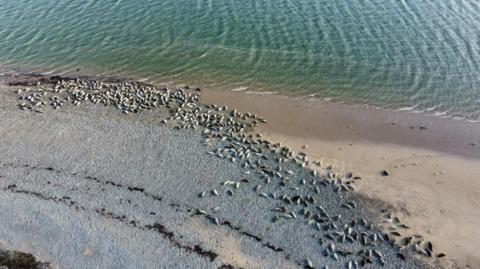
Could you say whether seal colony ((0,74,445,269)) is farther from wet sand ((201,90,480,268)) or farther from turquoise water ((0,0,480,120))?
turquoise water ((0,0,480,120))

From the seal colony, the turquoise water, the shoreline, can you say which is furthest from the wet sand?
the turquoise water

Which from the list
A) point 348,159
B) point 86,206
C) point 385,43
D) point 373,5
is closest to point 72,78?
point 86,206

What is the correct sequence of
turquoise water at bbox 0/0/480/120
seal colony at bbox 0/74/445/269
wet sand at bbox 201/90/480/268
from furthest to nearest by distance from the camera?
turquoise water at bbox 0/0/480/120, wet sand at bbox 201/90/480/268, seal colony at bbox 0/74/445/269

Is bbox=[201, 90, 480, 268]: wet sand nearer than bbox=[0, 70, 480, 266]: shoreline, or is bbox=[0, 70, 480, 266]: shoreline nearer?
bbox=[201, 90, 480, 268]: wet sand

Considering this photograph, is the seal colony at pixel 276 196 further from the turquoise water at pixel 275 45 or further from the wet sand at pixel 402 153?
the turquoise water at pixel 275 45

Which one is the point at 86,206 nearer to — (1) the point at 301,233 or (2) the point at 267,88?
(1) the point at 301,233
